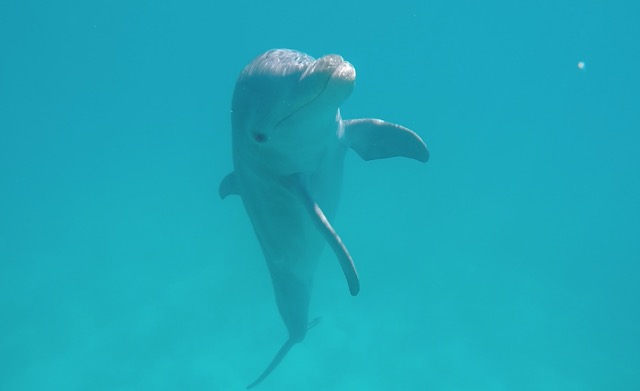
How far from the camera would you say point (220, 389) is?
12.3m

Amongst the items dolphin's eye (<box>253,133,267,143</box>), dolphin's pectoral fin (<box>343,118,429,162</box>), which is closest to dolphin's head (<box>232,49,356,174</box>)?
dolphin's eye (<box>253,133,267,143</box>)

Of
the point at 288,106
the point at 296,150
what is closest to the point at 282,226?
the point at 296,150

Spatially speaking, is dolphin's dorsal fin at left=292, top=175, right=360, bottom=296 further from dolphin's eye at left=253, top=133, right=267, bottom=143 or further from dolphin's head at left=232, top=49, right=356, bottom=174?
dolphin's eye at left=253, top=133, right=267, bottom=143

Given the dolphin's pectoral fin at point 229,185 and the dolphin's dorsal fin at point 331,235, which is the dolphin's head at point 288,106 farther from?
the dolphin's pectoral fin at point 229,185

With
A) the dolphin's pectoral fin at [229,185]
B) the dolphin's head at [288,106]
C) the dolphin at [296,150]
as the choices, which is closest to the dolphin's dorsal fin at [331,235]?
the dolphin at [296,150]

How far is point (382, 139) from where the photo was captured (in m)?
6.01

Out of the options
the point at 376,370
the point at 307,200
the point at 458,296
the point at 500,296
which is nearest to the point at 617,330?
the point at 500,296

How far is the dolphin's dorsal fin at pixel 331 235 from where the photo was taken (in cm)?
476

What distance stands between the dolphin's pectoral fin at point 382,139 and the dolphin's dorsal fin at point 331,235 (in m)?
1.14

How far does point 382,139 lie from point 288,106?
2.10 meters

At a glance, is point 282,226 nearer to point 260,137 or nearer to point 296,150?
point 296,150

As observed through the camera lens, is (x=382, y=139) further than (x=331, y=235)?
Yes

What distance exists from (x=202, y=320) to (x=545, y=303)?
1020cm

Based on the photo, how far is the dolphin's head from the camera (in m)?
3.79
